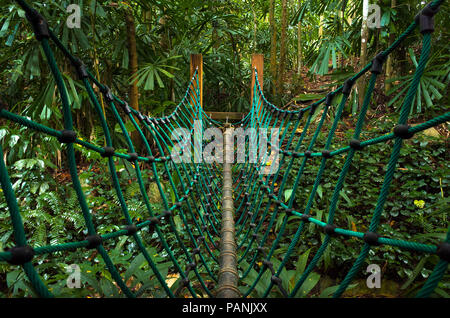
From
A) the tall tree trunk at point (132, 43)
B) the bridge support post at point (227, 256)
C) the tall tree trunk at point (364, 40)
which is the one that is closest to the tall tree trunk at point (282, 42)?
the tall tree trunk at point (364, 40)

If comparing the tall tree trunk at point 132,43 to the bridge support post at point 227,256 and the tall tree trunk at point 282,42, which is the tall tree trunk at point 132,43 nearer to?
the bridge support post at point 227,256

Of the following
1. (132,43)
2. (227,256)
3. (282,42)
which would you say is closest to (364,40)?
(282,42)

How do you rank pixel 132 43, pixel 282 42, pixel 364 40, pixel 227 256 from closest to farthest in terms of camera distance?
pixel 227 256 < pixel 132 43 < pixel 364 40 < pixel 282 42

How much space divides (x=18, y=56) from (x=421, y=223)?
2821mm

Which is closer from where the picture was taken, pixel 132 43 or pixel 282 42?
pixel 132 43

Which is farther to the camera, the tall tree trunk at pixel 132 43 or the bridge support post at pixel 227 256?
the tall tree trunk at pixel 132 43

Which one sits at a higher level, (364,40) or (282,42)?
(282,42)

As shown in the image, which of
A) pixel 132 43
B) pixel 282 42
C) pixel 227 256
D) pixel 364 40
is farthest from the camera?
pixel 282 42

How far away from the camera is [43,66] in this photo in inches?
71.8

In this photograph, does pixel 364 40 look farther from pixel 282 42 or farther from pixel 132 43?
pixel 132 43

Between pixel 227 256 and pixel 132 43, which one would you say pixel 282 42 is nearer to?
pixel 132 43

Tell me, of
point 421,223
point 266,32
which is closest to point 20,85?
point 421,223

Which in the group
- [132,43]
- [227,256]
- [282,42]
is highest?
[282,42]

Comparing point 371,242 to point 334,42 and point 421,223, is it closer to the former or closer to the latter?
point 421,223
